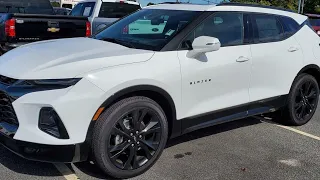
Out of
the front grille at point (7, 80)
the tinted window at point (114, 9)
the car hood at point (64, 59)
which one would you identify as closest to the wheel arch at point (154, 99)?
the car hood at point (64, 59)

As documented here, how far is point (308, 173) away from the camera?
13.5 feet

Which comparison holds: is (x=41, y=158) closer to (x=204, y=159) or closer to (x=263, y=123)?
(x=204, y=159)

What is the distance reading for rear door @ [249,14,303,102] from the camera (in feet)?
15.7

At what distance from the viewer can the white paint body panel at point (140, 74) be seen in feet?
11.0

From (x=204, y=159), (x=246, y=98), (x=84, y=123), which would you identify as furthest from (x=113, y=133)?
(x=246, y=98)

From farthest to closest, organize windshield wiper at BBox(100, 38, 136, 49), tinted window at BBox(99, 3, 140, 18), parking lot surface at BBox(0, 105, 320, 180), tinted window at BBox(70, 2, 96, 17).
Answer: tinted window at BBox(70, 2, 96, 17) → tinted window at BBox(99, 3, 140, 18) → windshield wiper at BBox(100, 38, 136, 49) → parking lot surface at BBox(0, 105, 320, 180)

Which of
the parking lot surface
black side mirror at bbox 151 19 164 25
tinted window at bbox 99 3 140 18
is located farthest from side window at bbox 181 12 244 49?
tinted window at bbox 99 3 140 18

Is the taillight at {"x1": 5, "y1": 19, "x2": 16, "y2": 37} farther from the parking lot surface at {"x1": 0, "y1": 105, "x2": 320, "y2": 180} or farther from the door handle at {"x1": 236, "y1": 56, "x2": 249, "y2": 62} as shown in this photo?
the door handle at {"x1": 236, "y1": 56, "x2": 249, "y2": 62}

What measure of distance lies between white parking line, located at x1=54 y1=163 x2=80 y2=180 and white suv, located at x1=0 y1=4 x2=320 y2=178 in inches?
13.7

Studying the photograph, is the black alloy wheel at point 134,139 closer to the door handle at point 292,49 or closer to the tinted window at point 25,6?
the door handle at point 292,49

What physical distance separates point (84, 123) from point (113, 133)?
32 centimetres

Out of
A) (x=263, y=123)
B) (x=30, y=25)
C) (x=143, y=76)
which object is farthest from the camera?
(x=30, y=25)

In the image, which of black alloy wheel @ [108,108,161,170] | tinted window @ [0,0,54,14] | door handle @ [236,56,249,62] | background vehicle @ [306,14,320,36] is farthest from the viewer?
background vehicle @ [306,14,320,36]

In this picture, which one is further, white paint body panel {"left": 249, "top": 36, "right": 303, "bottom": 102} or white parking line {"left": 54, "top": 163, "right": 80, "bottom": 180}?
white paint body panel {"left": 249, "top": 36, "right": 303, "bottom": 102}
